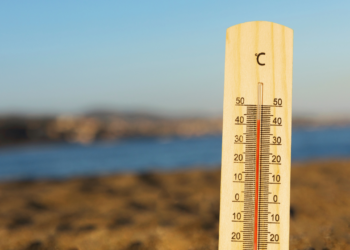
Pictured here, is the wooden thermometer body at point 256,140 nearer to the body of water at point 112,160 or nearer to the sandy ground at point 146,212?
the sandy ground at point 146,212

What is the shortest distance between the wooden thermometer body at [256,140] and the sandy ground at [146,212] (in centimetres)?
119

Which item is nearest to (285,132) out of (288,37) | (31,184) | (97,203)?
(288,37)

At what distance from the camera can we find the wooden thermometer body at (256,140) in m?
2.50

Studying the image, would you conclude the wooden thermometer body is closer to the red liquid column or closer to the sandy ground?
the red liquid column

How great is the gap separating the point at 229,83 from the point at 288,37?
1.69 feet

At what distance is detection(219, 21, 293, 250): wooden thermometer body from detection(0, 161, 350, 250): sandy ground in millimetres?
1195

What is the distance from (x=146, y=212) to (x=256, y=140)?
2.65 meters

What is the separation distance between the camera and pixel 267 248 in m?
2.53

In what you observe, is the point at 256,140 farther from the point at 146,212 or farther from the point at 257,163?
the point at 146,212

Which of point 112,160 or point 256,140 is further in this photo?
point 112,160

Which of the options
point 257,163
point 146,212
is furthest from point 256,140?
point 146,212

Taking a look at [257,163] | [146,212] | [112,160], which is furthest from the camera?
[112,160]

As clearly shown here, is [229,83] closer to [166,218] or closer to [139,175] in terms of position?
[166,218]

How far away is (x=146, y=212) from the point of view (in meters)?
4.77
